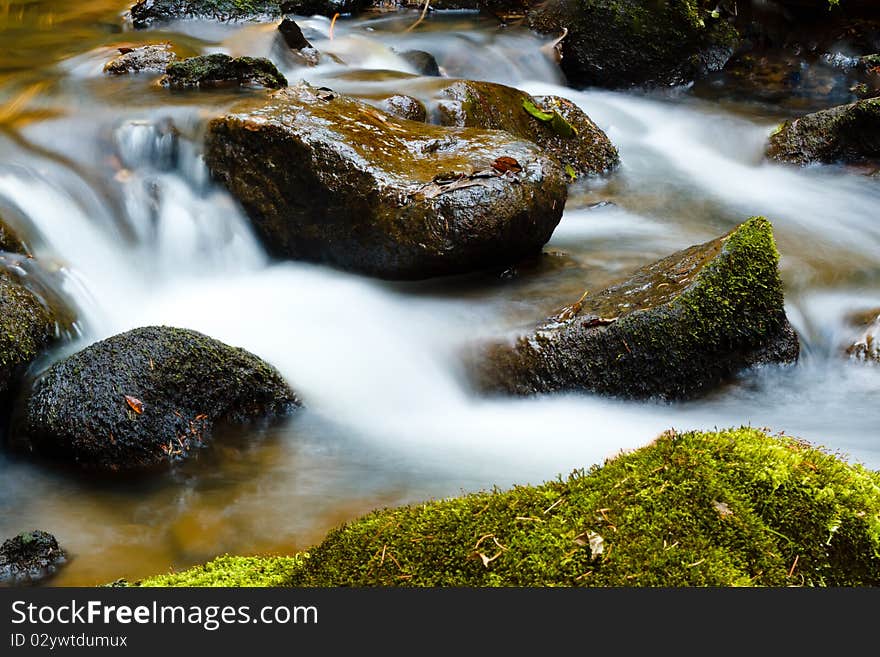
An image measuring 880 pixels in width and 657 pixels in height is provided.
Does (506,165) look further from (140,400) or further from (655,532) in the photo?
(655,532)

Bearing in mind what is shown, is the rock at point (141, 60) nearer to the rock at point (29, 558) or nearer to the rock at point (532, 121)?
the rock at point (532, 121)

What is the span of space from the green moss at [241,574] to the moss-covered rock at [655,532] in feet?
0.95

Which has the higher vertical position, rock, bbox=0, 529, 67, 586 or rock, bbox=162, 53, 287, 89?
rock, bbox=162, 53, 287, 89

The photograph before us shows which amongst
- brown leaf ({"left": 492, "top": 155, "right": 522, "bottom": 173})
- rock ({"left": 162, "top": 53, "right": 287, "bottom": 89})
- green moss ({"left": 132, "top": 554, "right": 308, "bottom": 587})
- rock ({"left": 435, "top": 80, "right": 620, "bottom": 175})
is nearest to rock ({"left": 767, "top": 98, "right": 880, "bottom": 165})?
rock ({"left": 435, "top": 80, "right": 620, "bottom": 175})

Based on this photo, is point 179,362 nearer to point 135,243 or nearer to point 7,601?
point 135,243

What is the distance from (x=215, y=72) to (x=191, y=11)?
348cm

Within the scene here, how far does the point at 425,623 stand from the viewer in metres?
1.81

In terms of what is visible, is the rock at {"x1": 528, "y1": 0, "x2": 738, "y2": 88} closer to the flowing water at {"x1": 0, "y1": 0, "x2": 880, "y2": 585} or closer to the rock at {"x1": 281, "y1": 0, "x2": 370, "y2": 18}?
the flowing water at {"x1": 0, "y1": 0, "x2": 880, "y2": 585}

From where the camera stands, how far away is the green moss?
256cm

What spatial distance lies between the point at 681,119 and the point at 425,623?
10860 mm

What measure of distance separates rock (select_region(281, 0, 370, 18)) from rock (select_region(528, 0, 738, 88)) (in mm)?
3232

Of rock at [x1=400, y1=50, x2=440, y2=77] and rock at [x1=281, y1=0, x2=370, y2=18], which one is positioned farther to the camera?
rock at [x1=281, y1=0, x2=370, y2=18]

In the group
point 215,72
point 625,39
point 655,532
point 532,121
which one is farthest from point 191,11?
point 655,532

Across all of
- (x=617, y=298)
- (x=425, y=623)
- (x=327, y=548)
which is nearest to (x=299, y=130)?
(x=617, y=298)
